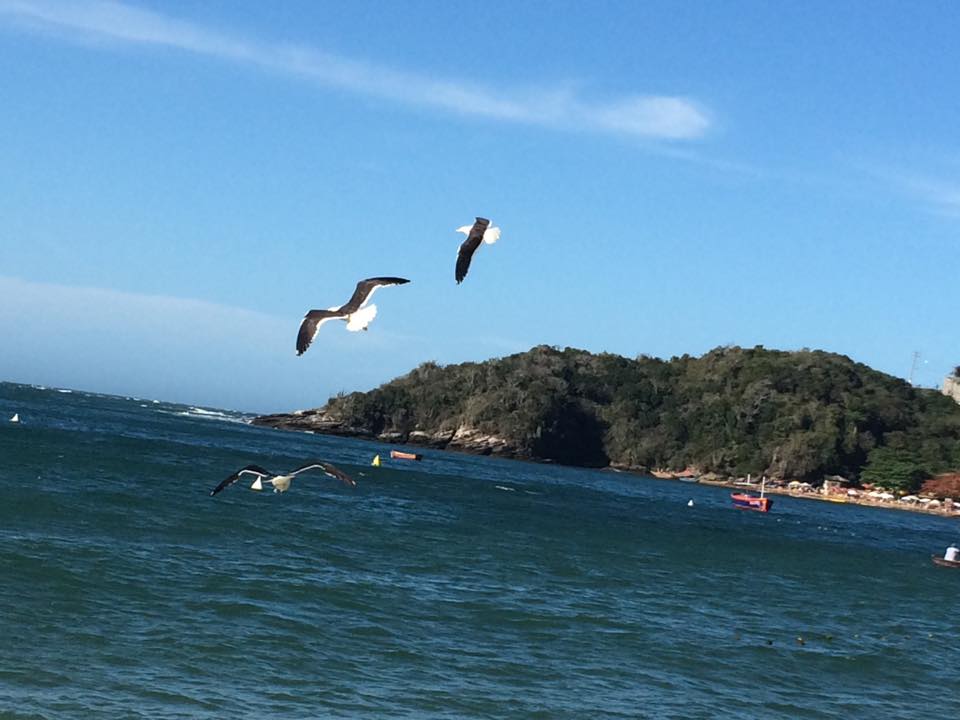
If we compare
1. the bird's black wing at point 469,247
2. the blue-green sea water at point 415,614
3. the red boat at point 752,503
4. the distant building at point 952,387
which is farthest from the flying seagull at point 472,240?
the distant building at point 952,387

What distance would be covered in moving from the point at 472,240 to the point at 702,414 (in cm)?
16905

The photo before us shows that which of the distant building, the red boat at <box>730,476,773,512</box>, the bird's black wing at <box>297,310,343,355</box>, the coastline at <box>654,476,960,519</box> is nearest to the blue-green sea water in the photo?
the bird's black wing at <box>297,310,343,355</box>

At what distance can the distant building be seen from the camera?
193m

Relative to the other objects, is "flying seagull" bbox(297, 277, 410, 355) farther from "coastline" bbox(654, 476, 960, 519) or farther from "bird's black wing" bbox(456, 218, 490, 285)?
"coastline" bbox(654, 476, 960, 519)

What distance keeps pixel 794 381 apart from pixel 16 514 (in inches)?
6078

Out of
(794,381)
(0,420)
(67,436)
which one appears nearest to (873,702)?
(67,436)

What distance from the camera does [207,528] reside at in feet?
142

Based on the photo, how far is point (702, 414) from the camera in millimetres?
183125

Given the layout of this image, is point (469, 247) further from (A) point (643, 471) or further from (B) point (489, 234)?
(A) point (643, 471)

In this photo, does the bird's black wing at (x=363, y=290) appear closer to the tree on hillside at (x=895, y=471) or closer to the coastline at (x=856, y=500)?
the coastline at (x=856, y=500)

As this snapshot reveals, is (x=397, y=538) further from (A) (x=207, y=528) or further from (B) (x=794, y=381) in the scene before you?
(B) (x=794, y=381)

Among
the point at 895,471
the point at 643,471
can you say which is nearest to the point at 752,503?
the point at 895,471

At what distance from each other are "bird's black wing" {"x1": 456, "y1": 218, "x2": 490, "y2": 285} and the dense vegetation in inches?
5729

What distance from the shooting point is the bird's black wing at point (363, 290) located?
57.3ft
